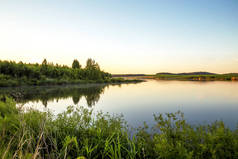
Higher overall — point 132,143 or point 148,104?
point 132,143

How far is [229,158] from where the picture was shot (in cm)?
215

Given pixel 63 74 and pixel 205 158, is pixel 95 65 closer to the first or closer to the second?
pixel 63 74

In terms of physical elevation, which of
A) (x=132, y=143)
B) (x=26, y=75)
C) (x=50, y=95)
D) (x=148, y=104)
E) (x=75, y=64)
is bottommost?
(x=148, y=104)

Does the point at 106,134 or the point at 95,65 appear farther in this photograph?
the point at 95,65

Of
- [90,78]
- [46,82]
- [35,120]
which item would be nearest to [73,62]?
[90,78]

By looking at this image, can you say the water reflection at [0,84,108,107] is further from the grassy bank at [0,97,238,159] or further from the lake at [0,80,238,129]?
the grassy bank at [0,97,238,159]

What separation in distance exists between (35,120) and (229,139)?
5221mm

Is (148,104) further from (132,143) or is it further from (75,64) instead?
(75,64)

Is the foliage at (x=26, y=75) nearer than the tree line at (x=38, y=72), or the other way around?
the foliage at (x=26, y=75)

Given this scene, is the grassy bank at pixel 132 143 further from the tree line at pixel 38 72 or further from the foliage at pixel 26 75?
the tree line at pixel 38 72

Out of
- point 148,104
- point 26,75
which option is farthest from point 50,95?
point 26,75

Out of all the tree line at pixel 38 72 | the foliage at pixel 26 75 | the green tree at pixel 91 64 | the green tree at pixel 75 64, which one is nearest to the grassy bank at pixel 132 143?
the foliage at pixel 26 75

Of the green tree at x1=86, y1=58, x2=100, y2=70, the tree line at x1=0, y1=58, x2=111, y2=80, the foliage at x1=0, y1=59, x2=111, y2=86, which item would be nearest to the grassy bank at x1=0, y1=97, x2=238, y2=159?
the foliage at x1=0, y1=59, x2=111, y2=86

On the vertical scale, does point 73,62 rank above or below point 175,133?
above
